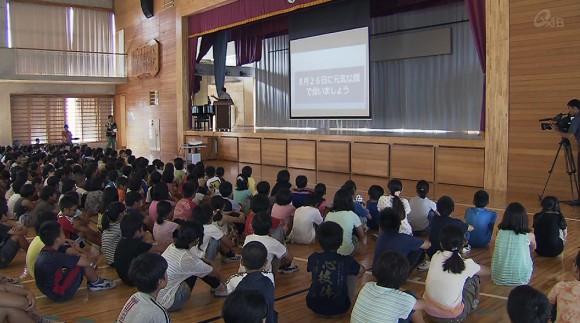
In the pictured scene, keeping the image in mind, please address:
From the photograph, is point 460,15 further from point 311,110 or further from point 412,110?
point 311,110

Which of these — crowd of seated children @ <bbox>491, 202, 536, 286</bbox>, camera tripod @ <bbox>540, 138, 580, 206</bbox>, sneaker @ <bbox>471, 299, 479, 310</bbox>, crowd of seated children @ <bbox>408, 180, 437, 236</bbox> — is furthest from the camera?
camera tripod @ <bbox>540, 138, 580, 206</bbox>

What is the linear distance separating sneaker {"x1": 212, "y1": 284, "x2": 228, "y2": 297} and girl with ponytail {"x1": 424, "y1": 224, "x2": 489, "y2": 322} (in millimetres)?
1471

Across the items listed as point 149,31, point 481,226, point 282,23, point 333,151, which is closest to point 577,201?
point 481,226

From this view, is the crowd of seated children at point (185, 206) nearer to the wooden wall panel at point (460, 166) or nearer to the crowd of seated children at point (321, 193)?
the crowd of seated children at point (321, 193)

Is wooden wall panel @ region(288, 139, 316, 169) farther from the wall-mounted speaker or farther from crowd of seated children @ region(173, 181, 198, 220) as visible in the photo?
the wall-mounted speaker

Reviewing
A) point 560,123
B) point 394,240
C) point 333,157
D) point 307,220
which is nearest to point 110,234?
point 307,220

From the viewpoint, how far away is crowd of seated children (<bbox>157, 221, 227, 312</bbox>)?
343cm

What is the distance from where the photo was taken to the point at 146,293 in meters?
2.50

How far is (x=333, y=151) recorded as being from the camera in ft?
35.6

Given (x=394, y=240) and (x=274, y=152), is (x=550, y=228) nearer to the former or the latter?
(x=394, y=240)

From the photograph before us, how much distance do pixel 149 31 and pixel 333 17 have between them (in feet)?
24.1

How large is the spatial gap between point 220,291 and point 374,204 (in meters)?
2.18

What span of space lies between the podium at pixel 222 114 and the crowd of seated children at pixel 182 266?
37.8 feet

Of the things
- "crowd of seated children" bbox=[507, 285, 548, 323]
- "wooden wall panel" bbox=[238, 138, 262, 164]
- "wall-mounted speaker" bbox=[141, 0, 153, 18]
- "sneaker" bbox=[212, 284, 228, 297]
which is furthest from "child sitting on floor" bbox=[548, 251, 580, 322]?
"wall-mounted speaker" bbox=[141, 0, 153, 18]
